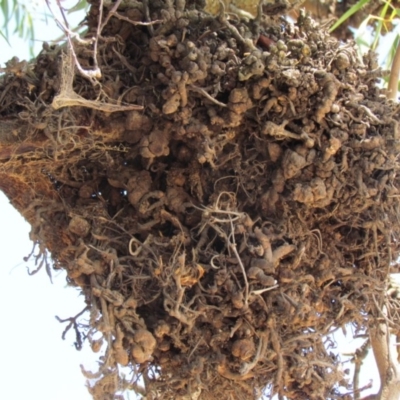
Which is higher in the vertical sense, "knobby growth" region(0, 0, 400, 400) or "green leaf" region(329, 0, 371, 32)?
"green leaf" region(329, 0, 371, 32)

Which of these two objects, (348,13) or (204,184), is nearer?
(204,184)

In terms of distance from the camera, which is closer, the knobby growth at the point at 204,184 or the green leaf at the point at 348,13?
the knobby growth at the point at 204,184

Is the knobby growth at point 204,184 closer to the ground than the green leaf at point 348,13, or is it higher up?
closer to the ground

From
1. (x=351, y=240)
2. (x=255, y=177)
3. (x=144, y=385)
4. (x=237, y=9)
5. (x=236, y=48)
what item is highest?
(x=237, y=9)

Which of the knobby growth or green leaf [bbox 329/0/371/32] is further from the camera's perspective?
green leaf [bbox 329/0/371/32]

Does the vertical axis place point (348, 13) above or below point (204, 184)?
above

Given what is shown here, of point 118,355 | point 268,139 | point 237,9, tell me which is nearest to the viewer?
point 118,355

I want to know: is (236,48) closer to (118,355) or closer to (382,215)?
(382,215)

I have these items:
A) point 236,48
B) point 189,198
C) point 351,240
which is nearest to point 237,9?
point 236,48
